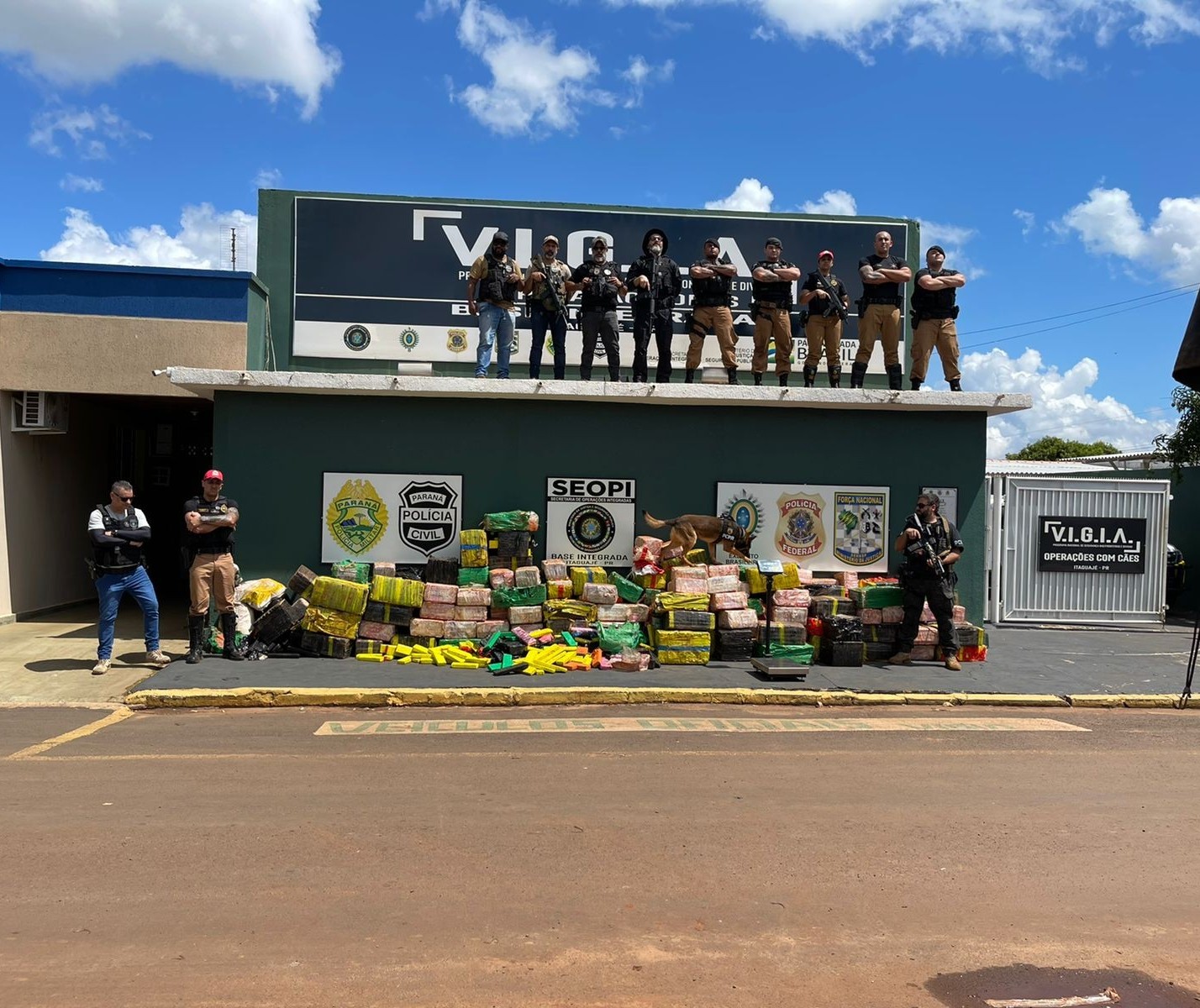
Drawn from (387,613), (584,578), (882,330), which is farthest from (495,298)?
(882,330)

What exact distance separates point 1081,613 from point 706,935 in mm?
12826

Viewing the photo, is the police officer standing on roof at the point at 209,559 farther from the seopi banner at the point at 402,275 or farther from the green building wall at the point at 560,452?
the seopi banner at the point at 402,275

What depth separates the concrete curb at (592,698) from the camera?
9086 millimetres

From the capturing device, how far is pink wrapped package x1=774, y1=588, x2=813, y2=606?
1143 cm

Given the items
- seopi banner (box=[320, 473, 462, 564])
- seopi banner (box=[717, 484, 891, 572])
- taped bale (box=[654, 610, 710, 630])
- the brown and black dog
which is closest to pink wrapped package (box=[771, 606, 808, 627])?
taped bale (box=[654, 610, 710, 630])

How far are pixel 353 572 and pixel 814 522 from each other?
5.76 m

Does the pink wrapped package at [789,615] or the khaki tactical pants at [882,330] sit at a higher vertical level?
the khaki tactical pants at [882,330]

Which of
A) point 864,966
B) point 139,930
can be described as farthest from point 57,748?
point 864,966

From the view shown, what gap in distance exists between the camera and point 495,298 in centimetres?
1254

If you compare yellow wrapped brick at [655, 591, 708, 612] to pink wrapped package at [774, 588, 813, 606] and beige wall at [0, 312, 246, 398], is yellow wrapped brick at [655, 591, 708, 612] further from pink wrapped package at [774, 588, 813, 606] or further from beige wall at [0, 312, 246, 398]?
beige wall at [0, 312, 246, 398]

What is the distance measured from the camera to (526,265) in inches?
601

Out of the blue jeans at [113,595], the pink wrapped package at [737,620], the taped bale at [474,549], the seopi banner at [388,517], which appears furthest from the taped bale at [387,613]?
the pink wrapped package at [737,620]

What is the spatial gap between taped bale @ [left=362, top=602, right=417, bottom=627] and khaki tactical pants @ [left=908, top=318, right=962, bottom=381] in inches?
284

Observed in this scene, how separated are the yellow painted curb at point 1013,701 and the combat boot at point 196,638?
310 inches
